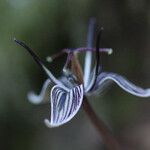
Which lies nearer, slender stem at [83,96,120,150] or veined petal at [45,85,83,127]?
veined petal at [45,85,83,127]

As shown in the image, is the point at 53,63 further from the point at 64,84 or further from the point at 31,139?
the point at 64,84

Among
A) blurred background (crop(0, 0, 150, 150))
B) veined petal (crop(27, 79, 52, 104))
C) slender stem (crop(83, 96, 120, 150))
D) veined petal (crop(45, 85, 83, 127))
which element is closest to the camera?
veined petal (crop(45, 85, 83, 127))

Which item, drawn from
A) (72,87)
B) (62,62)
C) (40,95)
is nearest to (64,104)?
(72,87)

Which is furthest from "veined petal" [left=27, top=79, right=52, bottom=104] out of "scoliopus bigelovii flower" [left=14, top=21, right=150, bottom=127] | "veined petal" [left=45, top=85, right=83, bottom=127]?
"veined petal" [left=45, top=85, right=83, bottom=127]

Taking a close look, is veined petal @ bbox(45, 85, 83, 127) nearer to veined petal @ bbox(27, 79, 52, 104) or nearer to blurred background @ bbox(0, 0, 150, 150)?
veined petal @ bbox(27, 79, 52, 104)

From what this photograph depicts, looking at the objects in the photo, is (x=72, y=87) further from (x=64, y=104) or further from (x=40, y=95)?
(x=40, y=95)

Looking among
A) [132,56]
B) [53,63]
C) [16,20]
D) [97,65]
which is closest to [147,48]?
[132,56]

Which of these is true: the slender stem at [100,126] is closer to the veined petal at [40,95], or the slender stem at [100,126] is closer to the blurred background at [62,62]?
the veined petal at [40,95]
